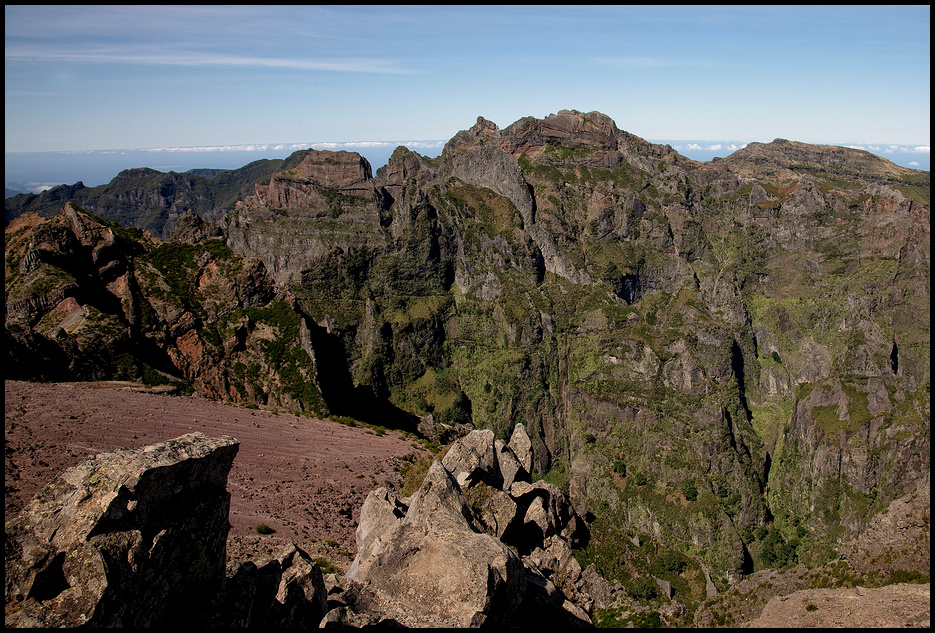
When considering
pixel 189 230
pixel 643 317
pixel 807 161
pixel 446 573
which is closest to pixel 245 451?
pixel 446 573

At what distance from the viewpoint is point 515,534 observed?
18250mm

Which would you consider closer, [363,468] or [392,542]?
[392,542]

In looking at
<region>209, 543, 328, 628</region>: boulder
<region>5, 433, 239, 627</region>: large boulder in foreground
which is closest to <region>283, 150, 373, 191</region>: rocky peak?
<region>209, 543, 328, 628</region>: boulder

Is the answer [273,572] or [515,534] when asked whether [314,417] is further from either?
[273,572]

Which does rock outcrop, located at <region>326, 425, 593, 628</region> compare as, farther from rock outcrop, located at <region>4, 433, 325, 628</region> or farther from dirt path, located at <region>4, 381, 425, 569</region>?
dirt path, located at <region>4, 381, 425, 569</region>

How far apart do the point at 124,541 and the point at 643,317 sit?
88.9 m

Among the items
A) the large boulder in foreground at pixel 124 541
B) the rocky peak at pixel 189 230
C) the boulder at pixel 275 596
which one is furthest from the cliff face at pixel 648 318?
the large boulder in foreground at pixel 124 541

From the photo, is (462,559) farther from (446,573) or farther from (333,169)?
(333,169)

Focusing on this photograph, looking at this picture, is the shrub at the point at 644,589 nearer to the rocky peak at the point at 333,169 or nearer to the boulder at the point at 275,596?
the boulder at the point at 275,596

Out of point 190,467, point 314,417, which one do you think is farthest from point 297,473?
point 190,467

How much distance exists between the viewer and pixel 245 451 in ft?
68.7

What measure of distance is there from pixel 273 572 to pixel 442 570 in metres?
3.33

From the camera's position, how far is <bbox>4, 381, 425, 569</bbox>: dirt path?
16.5 metres

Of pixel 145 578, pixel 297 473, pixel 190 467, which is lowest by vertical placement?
pixel 297 473
